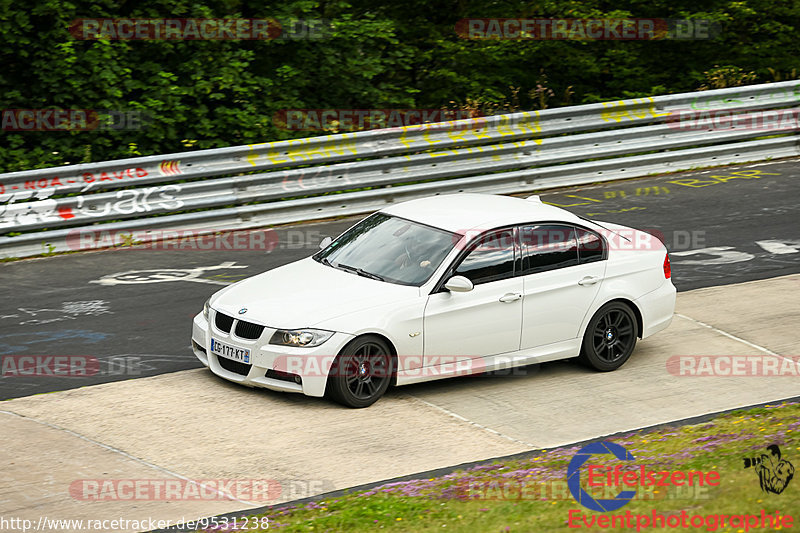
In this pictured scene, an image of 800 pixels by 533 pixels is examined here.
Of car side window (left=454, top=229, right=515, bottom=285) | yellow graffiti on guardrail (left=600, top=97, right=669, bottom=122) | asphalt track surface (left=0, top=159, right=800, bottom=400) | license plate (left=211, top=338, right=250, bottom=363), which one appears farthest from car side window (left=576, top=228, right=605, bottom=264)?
Result: yellow graffiti on guardrail (left=600, top=97, right=669, bottom=122)

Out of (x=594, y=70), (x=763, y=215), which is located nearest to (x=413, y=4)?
(x=594, y=70)

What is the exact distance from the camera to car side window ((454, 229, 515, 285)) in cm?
969

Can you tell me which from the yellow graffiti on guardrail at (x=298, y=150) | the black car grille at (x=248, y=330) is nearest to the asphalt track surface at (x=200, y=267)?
the yellow graffiti on guardrail at (x=298, y=150)

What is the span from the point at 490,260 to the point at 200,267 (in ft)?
16.5

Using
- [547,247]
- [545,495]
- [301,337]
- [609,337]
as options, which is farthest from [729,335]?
[545,495]

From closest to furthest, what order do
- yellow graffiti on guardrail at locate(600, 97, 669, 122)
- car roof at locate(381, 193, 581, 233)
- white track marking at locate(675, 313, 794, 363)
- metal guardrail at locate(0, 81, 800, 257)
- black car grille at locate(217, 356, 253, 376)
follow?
black car grille at locate(217, 356, 253, 376) < car roof at locate(381, 193, 581, 233) < white track marking at locate(675, 313, 794, 363) < metal guardrail at locate(0, 81, 800, 257) < yellow graffiti on guardrail at locate(600, 97, 669, 122)

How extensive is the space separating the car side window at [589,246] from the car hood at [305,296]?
183 centimetres

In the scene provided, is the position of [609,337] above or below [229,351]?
below

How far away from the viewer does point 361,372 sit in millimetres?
9172

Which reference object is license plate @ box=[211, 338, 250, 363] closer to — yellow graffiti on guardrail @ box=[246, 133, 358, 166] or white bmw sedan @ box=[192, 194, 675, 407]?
white bmw sedan @ box=[192, 194, 675, 407]

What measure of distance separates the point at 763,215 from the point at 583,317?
692cm

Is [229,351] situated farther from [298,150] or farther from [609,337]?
[298,150]

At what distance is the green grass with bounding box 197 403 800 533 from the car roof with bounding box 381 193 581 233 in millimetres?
2440

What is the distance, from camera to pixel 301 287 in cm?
964
